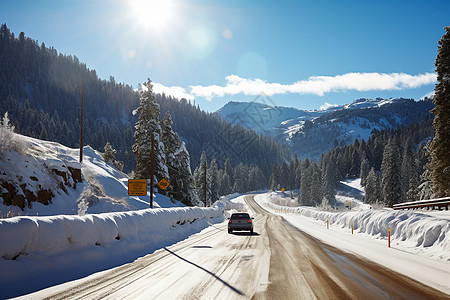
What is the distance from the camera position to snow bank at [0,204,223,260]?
693cm

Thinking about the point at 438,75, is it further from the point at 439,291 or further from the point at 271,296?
the point at 271,296

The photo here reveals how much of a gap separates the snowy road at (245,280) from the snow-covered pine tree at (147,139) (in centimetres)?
2841

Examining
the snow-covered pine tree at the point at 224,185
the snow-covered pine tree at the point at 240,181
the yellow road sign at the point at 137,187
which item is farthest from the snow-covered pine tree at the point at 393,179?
the snow-covered pine tree at the point at 240,181

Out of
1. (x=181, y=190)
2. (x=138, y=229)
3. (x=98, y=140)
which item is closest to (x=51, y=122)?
(x=98, y=140)

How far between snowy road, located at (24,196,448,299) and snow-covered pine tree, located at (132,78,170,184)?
2841cm

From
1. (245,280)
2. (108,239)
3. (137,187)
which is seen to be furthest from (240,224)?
(245,280)

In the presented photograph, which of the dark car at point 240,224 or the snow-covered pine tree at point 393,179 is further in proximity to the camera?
the snow-covered pine tree at point 393,179

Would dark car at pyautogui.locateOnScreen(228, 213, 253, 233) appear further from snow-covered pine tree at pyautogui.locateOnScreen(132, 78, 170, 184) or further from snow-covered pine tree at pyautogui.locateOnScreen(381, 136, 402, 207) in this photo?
snow-covered pine tree at pyautogui.locateOnScreen(381, 136, 402, 207)

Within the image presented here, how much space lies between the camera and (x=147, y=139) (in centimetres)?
3838

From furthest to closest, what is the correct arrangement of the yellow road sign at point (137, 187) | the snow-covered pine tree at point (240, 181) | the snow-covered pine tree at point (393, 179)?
1. the snow-covered pine tree at point (240, 181)
2. the snow-covered pine tree at point (393, 179)
3. the yellow road sign at point (137, 187)

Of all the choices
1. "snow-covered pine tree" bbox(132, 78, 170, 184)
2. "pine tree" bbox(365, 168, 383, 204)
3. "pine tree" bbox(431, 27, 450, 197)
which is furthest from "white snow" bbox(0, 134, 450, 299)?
"pine tree" bbox(365, 168, 383, 204)

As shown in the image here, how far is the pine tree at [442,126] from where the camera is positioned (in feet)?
83.9

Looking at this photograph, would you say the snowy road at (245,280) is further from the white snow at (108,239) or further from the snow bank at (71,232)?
the snow bank at (71,232)

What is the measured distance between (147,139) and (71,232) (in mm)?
30383
